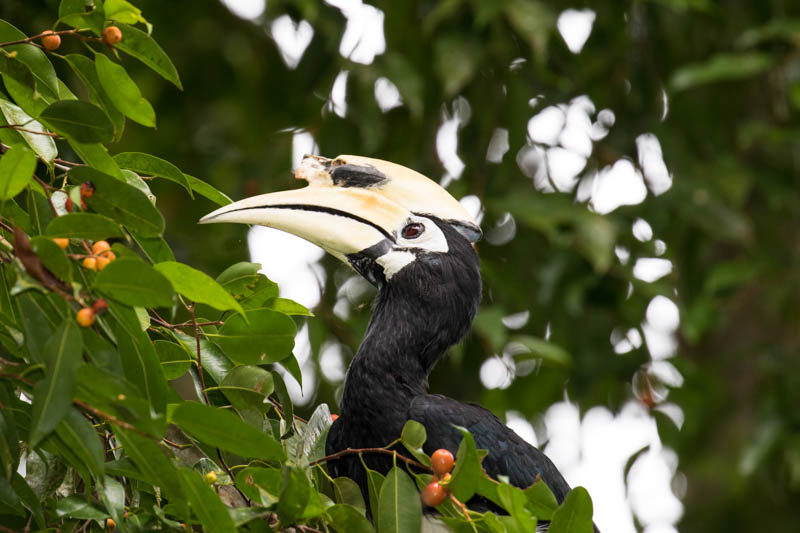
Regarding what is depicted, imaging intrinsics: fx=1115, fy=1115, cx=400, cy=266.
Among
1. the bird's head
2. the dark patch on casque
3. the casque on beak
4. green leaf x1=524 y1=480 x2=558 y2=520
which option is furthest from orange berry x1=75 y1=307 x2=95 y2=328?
the dark patch on casque

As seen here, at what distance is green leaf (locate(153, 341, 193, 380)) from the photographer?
4.74 ft

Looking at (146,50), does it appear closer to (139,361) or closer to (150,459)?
(139,361)

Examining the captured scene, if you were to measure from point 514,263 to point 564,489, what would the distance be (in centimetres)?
167

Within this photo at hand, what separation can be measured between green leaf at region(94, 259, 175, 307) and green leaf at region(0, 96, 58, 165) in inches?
10.8

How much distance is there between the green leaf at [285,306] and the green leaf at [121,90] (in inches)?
13.0

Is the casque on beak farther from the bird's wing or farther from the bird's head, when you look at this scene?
the bird's wing

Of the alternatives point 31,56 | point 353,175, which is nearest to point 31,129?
point 31,56

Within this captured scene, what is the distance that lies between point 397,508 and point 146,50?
636mm

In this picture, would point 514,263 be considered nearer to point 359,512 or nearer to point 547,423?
point 547,423

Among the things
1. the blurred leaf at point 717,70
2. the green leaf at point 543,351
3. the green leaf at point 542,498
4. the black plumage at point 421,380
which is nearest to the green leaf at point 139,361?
the green leaf at point 542,498

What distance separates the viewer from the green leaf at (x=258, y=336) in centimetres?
145

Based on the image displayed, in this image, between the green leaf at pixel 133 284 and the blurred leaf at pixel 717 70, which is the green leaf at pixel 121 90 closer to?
the green leaf at pixel 133 284

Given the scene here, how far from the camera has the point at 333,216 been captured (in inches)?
74.4

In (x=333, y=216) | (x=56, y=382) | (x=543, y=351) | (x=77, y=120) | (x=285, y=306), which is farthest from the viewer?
(x=543, y=351)
